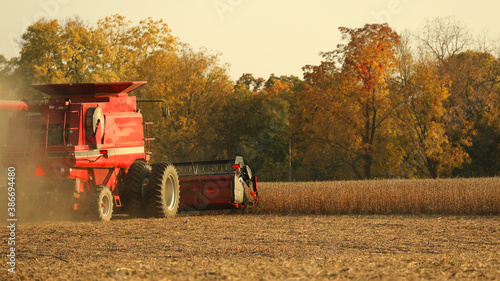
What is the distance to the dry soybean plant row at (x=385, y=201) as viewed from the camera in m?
19.3

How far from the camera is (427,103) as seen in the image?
40562 mm

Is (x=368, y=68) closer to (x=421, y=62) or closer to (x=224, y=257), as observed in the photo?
(x=421, y=62)

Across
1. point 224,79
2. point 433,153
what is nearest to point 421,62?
point 433,153

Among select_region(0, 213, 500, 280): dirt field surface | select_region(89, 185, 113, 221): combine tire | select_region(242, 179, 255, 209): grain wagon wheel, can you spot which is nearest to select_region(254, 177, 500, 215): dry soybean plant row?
select_region(242, 179, 255, 209): grain wagon wheel

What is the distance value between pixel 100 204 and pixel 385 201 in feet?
31.6

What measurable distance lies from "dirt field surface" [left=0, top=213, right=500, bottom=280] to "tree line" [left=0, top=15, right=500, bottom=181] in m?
21.3

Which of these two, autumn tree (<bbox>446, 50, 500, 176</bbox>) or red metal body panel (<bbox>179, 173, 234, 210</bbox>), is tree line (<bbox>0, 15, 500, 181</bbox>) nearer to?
autumn tree (<bbox>446, 50, 500, 176</bbox>)

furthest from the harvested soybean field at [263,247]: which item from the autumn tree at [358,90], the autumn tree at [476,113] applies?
the autumn tree at [476,113]

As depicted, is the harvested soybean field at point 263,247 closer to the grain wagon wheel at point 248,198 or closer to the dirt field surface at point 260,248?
the dirt field surface at point 260,248

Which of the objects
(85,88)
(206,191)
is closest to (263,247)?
(206,191)

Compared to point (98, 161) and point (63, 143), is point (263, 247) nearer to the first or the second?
point (98, 161)

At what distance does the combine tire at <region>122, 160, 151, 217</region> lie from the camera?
51.2 ft

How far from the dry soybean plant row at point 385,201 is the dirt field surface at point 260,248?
5.22 feet

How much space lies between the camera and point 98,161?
14477 mm
